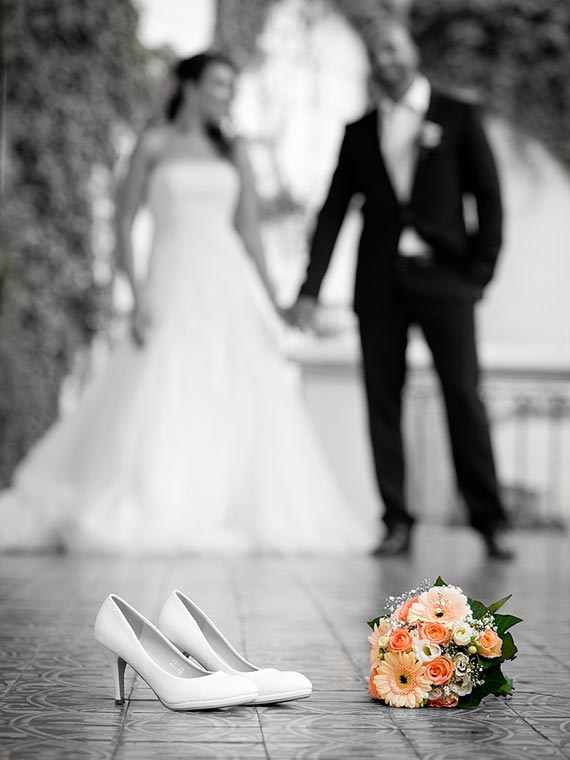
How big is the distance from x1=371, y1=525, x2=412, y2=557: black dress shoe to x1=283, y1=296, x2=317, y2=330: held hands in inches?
34.1

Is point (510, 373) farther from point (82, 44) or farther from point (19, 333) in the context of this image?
point (82, 44)

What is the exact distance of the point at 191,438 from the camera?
206 inches

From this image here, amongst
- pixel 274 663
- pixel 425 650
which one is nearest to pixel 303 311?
pixel 274 663

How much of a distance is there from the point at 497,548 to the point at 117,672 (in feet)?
9.55

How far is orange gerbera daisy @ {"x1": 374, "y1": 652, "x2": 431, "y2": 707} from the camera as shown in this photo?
2.14 metres

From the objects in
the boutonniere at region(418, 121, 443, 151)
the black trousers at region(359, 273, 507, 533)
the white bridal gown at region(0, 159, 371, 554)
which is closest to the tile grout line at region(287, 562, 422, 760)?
the white bridal gown at region(0, 159, 371, 554)

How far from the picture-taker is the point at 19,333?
834 cm

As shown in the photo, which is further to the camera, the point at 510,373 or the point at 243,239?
the point at 510,373

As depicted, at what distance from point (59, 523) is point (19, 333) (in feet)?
11.6

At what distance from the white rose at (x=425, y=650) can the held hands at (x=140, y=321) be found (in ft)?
11.1

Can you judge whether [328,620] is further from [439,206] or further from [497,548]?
[439,206]

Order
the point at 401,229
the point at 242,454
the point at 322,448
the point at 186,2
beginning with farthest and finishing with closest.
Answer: the point at 186,2 → the point at 322,448 → the point at 242,454 → the point at 401,229

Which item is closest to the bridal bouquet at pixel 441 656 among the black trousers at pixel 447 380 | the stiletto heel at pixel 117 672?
the stiletto heel at pixel 117 672

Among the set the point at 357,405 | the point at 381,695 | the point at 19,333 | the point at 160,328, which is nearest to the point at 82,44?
the point at 19,333
